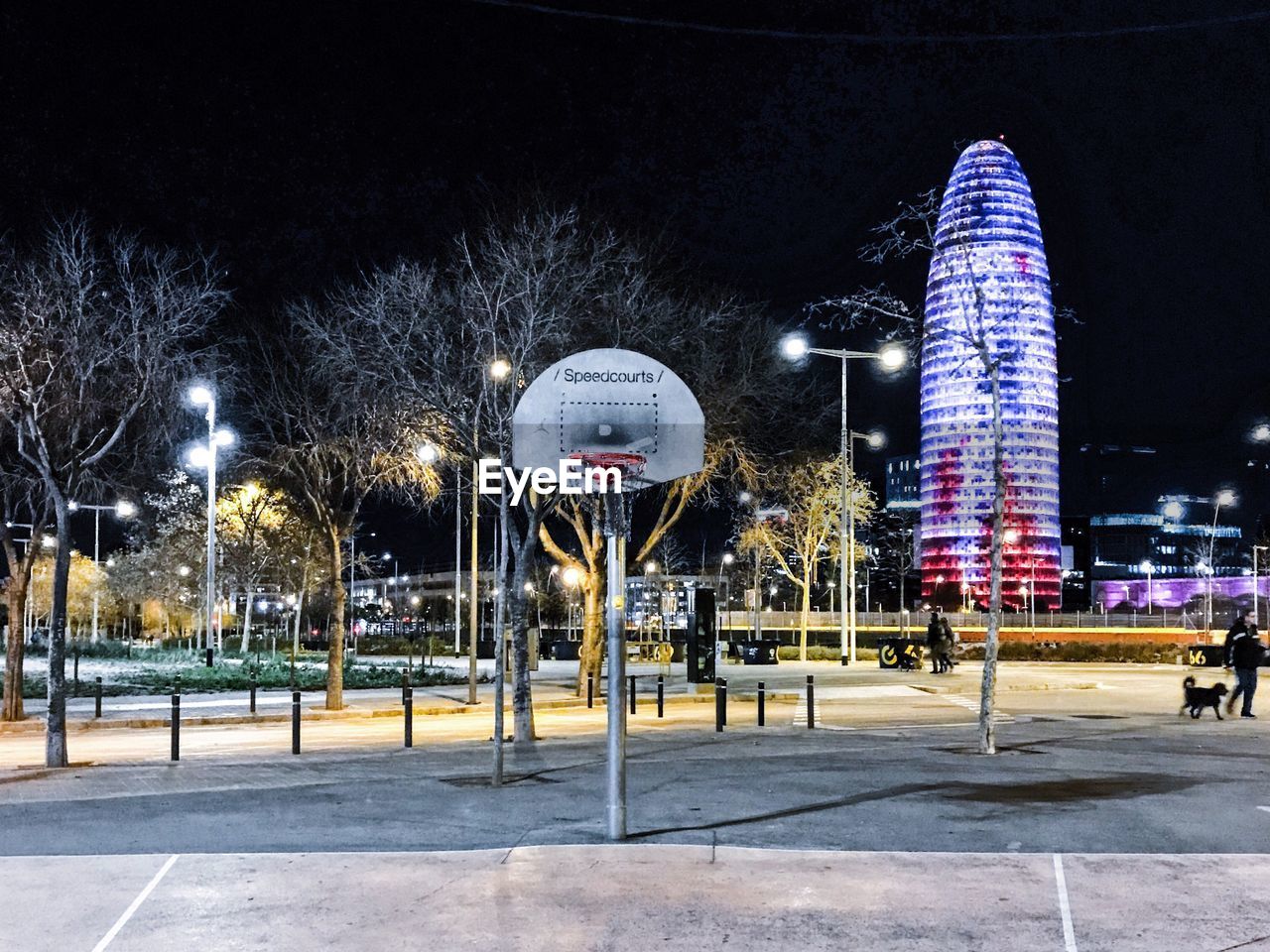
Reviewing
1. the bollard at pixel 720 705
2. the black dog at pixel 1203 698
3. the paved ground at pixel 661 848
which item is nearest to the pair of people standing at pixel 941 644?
the black dog at pixel 1203 698

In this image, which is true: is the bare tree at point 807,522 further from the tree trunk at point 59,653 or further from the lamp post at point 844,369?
the tree trunk at point 59,653

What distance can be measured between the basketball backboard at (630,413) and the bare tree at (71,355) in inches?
292

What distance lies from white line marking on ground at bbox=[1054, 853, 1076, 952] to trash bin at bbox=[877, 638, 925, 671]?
1339 inches

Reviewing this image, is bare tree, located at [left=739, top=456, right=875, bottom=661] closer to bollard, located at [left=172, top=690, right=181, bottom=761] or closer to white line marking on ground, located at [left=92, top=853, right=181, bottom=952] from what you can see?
bollard, located at [left=172, top=690, right=181, bottom=761]

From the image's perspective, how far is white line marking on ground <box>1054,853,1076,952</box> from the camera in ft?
24.6

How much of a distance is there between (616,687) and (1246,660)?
17.5 meters

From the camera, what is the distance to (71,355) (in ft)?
57.5

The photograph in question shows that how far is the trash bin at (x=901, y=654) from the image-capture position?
4288 cm

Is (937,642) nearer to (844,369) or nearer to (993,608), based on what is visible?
(844,369)

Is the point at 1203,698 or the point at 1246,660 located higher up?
the point at 1246,660

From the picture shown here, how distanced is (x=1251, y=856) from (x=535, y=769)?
797 cm

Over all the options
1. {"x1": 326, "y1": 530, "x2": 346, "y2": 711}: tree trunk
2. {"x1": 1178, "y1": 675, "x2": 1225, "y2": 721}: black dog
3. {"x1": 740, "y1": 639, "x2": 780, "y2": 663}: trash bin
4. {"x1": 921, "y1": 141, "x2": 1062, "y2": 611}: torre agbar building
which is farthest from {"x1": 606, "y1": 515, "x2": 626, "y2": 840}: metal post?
{"x1": 921, "y1": 141, "x2": 1062, "y2": 611}: torre agbar building

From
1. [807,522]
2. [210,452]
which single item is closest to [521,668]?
[210,452]

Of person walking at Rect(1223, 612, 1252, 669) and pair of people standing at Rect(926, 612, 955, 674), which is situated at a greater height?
person walking at Rect(1223, 612, 1252, 669)
